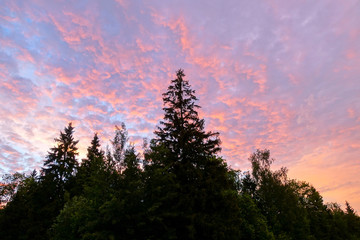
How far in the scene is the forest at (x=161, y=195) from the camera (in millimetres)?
16328

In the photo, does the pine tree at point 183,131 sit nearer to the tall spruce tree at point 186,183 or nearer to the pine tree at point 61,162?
the tall spruce tree at point 186,183

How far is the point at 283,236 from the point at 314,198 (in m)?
30.8

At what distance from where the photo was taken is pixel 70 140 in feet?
137

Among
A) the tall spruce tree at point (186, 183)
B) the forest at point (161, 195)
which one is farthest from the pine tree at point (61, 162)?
the tall spruce tree at point (186, 183)

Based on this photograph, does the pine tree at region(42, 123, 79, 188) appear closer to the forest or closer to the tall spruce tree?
the forest

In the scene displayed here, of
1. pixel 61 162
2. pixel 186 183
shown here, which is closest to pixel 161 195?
pixel 186 183

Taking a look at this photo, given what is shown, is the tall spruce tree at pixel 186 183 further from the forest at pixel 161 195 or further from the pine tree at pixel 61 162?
the pine tree at pixel 61 162

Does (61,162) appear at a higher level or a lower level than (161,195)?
higher

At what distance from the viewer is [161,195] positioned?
1792 cm

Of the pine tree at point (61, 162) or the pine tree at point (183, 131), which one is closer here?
the pine tree at point (183, 131)

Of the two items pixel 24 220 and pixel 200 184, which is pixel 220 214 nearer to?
pixel 200 184

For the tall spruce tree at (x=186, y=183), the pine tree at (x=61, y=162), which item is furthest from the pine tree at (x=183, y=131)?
the pine tree at (x=61, y=162)

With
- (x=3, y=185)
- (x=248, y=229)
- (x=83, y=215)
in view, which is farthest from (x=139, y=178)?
(x=3, y=185)

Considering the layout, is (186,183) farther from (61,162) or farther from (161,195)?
(61,162)
